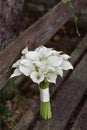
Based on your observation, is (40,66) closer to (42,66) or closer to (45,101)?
(42,66)

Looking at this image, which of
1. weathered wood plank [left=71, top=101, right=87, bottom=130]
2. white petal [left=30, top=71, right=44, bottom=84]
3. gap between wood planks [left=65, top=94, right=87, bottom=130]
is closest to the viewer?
white petal [left=30, top=71, right=44, bottom=84]

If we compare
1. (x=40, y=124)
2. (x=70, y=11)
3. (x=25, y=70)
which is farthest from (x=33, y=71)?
(x=70, y=11)

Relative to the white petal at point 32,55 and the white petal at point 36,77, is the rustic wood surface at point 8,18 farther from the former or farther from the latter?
the white petal at point 36,77

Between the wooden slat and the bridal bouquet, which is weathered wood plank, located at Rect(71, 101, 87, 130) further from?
the wooden slat

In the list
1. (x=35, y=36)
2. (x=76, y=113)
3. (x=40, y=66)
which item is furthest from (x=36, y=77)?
(x=76, y=113)

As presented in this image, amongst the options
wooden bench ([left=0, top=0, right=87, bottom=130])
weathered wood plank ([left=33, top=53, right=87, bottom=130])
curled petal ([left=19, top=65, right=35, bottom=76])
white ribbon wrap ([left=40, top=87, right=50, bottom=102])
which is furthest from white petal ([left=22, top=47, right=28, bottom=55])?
weathered wood plank ([left=33, top=53, right=87, bottom=130])

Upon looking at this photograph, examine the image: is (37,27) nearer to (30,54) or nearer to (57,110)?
(30,54)
